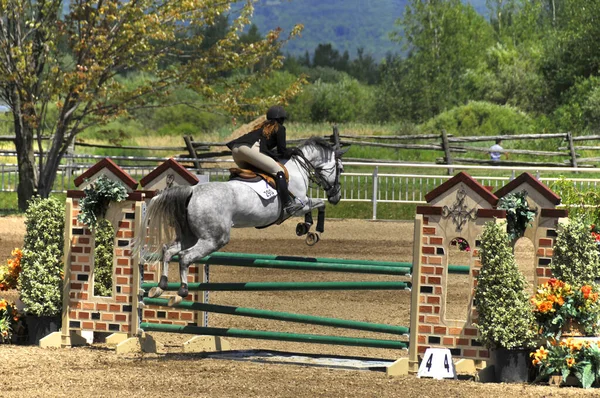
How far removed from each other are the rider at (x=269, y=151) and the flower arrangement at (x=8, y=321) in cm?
269

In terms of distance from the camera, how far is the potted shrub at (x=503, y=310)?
807 cm

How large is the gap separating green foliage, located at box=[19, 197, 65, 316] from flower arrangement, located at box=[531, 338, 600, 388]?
451cm

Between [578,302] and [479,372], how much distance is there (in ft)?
3.12

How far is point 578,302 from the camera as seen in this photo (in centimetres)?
822

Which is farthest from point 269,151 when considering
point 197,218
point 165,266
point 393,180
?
point 393,180

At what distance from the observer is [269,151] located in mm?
9367

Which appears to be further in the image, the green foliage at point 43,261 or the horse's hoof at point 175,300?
the green foliage at point 43,261

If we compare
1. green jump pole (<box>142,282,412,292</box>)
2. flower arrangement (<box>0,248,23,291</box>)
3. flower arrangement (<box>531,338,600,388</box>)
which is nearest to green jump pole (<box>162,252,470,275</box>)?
green jump pole (<box>142,282,412,292</box>)

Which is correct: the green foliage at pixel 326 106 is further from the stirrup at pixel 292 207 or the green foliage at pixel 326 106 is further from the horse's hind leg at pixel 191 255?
the horse's hind leg at pixel 191 255

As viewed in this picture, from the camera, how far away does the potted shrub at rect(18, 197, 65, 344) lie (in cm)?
986

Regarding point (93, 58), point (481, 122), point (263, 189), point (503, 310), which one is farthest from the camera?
point (481, 122)

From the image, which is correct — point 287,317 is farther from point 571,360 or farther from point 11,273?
point 11,273

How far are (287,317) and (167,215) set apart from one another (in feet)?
4.42

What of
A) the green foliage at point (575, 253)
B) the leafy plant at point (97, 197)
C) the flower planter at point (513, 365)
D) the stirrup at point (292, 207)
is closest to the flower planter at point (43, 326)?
the leafy plant at point (97, 197)
